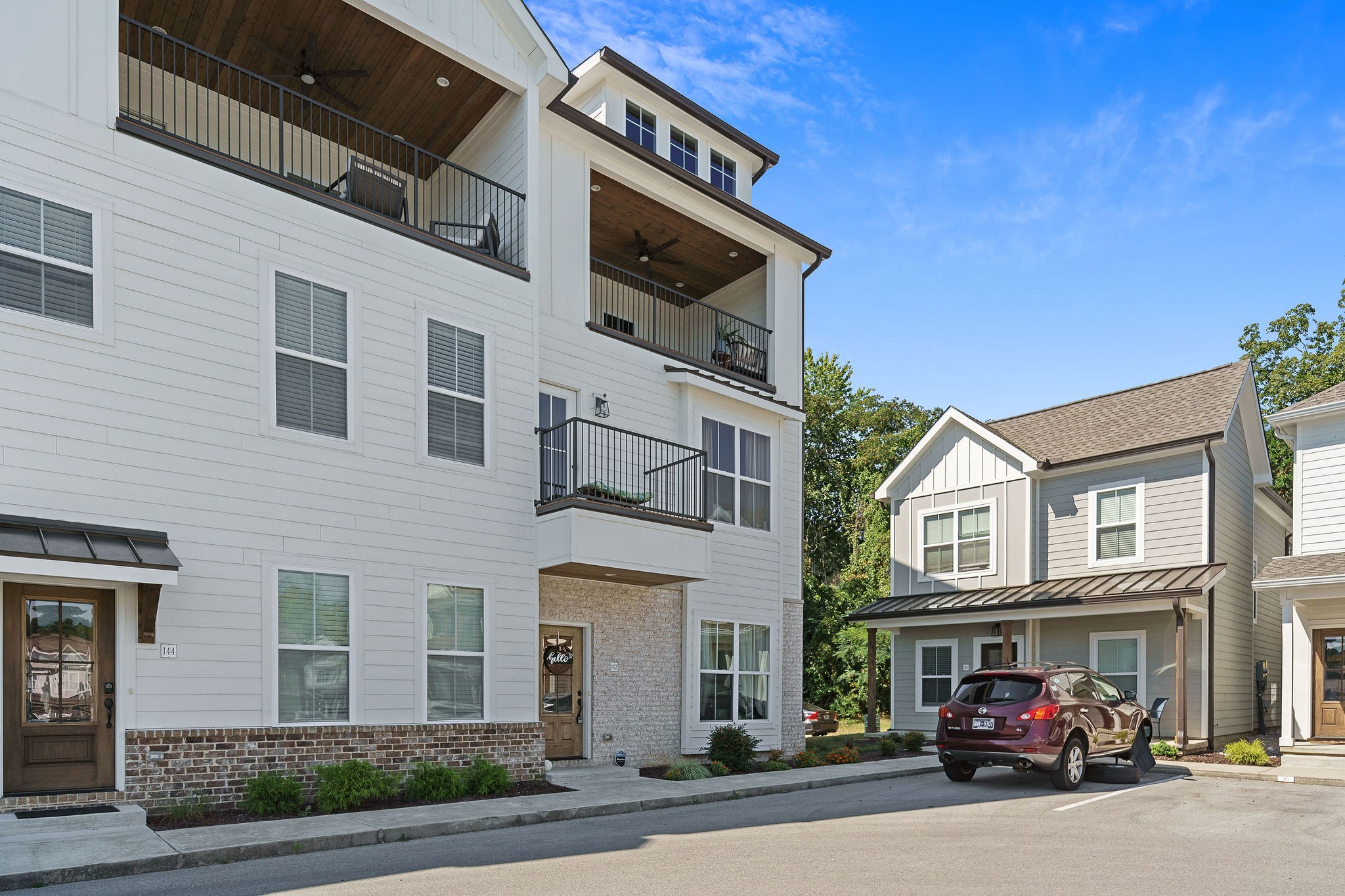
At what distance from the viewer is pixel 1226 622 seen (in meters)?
20.2

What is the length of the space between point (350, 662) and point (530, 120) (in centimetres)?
794

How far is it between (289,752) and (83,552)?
3171 millimetres

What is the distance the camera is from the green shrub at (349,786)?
35.6 feet

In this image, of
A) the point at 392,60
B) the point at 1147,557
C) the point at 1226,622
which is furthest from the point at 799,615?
the point at 392,60

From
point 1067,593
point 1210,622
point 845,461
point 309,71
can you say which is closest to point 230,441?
point 309,71

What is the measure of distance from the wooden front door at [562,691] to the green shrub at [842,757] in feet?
14.8

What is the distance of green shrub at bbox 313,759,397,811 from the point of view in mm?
10836

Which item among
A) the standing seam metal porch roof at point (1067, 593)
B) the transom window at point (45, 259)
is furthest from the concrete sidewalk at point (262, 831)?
the standing seam metal porch roof at point (1067, 593)

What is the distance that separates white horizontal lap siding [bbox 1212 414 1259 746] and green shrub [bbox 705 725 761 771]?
982 centimetres

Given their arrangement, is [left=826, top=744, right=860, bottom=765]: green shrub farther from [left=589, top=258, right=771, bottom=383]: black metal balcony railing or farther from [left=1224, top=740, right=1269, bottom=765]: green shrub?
[left=589, top=258, right=771, bottom=383]: black metal balcony railing

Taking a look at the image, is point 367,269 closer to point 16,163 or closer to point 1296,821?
point 16,163

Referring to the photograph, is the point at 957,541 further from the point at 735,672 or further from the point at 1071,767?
the point at 1071,767

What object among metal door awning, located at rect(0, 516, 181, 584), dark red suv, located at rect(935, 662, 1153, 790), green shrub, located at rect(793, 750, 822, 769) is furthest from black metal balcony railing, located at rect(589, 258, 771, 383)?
metal door awning, located at rect(0, 516, 181, 584)

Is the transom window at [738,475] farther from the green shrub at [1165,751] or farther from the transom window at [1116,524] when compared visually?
the transom window at [1116,524]
